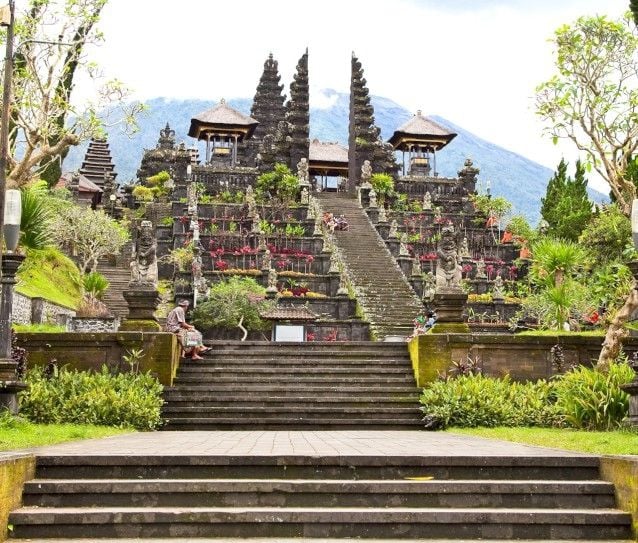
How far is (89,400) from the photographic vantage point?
39.4ft

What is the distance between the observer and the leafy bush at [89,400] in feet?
38.8

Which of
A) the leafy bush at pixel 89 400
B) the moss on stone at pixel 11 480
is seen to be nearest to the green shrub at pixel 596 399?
the leafy bush at pixel 89 400

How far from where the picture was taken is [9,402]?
10148 mm


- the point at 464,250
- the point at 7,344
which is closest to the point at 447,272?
the point at 7,344

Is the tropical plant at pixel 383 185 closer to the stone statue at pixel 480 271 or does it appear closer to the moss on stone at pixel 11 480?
the stone statue at pixel 480 271

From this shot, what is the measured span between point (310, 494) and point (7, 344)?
522 cm

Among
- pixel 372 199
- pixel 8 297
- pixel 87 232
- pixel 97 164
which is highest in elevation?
pixel 97 164

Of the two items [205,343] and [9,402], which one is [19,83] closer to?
[205,343]

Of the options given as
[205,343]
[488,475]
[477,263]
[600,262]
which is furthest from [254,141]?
[488,475]

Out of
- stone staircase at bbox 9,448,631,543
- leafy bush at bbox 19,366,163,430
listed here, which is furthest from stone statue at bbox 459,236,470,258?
stone staircase at bbox 9,448,631,543

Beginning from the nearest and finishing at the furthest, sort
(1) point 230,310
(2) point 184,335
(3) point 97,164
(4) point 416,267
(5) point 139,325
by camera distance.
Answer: (5) point 139,325 → (2) point 184,335 → (1) point 230,310 → (4) point 416,267 → (3) point 97,164

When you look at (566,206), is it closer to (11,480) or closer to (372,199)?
(372,199)

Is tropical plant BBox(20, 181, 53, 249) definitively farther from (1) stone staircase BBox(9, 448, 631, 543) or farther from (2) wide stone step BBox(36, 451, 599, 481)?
(2) wide stone step BBox(36, 451, 599, 481)

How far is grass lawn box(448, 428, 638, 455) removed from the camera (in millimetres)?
8234
